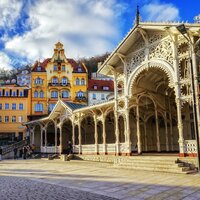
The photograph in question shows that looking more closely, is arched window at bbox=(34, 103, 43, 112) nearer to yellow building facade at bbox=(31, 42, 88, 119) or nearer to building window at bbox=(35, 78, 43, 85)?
yellow building facade at bbox=(31, 42, 88, 119)

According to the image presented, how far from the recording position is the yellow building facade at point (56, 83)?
48.6m

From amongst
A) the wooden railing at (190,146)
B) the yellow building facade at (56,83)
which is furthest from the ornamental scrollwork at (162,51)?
the yellow building facade at (56,83)

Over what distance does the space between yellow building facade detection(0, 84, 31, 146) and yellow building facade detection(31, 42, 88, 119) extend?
1520 mm

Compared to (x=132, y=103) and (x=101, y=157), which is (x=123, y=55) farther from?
(x=101, y=157)

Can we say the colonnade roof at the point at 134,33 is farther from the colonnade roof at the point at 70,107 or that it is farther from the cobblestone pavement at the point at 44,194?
the cobblestone pavement at the point at 44,194

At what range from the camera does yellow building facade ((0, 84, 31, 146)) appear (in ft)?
156

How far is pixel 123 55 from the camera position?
19125 millimetres

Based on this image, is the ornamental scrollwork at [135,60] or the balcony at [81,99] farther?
the balcony at [81,99]

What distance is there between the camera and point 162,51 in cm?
1620

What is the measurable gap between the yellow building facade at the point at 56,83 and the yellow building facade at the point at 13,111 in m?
1.52

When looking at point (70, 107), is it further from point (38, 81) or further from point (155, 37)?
point (38, 81)

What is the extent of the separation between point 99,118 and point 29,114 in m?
26.7

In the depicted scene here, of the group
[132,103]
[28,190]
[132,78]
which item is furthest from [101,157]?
[28,190]

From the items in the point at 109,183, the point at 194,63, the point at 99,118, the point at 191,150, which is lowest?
the point at 109,183
